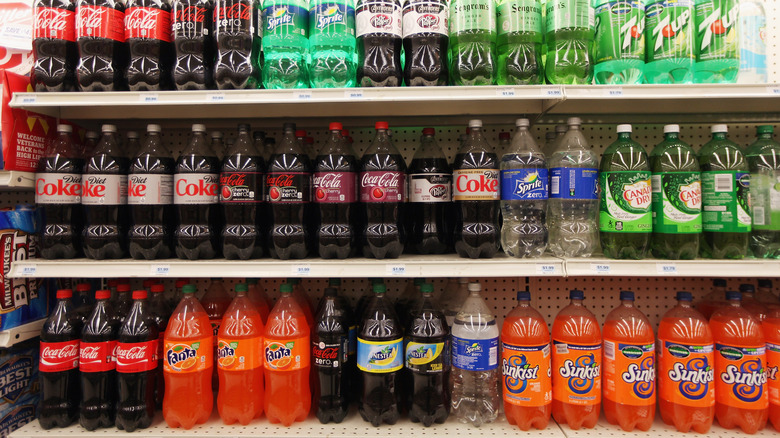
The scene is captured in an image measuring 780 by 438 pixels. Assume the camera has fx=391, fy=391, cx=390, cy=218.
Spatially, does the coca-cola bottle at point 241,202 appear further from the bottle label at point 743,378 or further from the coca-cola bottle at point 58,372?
the bottle label at point 743,378

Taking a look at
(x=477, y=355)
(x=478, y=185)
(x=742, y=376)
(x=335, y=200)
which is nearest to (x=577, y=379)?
(x=477, y=355)

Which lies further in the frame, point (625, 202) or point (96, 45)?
point (96, 45)

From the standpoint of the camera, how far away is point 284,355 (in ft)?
5.38

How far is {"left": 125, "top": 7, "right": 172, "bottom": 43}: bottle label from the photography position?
1724 mm

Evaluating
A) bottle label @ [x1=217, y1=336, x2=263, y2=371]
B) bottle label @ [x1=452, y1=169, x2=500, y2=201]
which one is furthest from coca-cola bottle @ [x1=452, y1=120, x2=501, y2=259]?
bottle label @ [x1=217, y1=336, x2=263, y2=371]

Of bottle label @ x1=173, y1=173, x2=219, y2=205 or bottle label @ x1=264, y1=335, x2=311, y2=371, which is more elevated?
bottle label @ x1=173, y1=173, x2=219, y2=205

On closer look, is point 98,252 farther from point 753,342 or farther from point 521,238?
point 753,342

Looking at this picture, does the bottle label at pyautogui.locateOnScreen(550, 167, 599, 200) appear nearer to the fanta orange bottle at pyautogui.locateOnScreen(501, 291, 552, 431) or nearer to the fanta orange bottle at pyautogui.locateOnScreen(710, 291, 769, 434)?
the fanta orange bottle at pyautogui.locateOnScreen(501, 291, 552, 431)

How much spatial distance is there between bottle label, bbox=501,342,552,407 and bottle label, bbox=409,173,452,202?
71cm

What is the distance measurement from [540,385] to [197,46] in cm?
209

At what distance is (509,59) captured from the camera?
1773mm

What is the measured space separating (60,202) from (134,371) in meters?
0.81

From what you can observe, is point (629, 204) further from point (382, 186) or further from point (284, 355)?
point (284, 355)

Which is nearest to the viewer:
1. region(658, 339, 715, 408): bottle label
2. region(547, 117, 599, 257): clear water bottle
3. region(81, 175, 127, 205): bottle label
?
region(658, 339, 715, 408): bottle label
